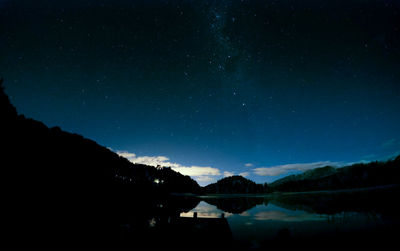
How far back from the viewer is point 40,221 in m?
17.2

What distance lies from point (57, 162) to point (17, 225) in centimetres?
3660

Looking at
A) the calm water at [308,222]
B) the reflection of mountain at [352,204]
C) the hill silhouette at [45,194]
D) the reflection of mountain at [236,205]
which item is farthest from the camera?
the reflection of mountain at [236,205]

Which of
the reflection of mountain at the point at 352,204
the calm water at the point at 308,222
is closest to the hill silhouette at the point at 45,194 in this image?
the calm water at the point at 308,222

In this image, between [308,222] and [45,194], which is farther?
[308,222]

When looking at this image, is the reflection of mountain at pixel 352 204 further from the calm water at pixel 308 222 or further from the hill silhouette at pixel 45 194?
the hill silhouette at pixel 45 194

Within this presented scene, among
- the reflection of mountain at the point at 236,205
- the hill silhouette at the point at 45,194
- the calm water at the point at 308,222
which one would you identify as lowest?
the reflection of mountain at the point at 236,205

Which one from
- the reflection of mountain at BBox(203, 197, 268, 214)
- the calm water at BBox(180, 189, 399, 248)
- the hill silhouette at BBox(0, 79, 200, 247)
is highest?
the hill silhouette at BBox(0, 79, 200, 247)

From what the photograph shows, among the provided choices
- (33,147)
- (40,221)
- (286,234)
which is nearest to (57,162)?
(33,147)

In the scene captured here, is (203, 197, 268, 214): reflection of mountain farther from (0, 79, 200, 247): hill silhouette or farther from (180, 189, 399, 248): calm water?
(0, 79, 200, 247): hill silhouette

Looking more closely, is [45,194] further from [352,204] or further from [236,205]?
[352,204]

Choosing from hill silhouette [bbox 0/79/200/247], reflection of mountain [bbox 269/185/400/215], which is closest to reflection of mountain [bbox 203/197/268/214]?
reflection of mountain [bbox 269/185/400/215]

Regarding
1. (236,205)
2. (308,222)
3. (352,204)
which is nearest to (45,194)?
(308,222)

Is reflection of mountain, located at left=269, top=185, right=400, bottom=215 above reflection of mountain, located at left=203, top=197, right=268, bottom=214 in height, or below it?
above

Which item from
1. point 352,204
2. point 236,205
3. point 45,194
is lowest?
point 236,205
